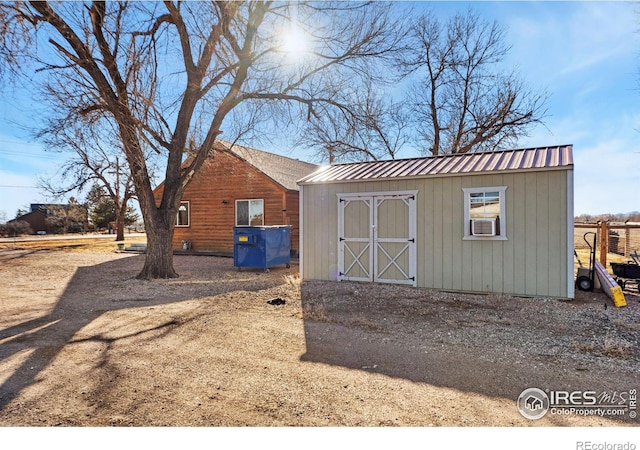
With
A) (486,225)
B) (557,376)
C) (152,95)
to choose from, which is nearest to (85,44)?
(152,95)

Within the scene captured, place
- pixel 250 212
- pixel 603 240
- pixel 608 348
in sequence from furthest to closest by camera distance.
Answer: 1. pixel 250 212
2. pixel 603 240
3. pixel 608 348

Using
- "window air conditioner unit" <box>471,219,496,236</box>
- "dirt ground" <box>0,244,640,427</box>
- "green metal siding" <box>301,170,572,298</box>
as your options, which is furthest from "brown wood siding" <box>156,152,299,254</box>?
"window air conditioner unit" <box>471,219,496,236</box>

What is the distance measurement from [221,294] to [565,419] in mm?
5933

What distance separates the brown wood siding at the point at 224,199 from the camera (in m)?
15.4

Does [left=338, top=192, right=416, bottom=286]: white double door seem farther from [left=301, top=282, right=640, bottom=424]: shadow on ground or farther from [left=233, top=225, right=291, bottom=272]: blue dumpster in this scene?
[left=233, top=225, right=291, bottom=272]: blue dumpster

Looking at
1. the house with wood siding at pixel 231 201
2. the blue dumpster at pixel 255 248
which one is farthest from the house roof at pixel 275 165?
the blue dumpster at pixel 255 248

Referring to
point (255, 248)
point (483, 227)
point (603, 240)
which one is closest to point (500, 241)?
point (483, 227)

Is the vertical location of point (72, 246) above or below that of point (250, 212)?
below

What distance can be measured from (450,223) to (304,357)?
192 inches

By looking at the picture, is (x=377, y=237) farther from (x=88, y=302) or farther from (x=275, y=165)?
(x=275, y=165)

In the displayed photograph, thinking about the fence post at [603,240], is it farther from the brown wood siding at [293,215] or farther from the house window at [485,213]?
the brown wood siding at [293,215]

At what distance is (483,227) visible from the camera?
725 centimetres

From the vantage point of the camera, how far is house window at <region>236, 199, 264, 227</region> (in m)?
15.9

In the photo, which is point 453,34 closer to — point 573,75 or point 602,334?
point 573,75
